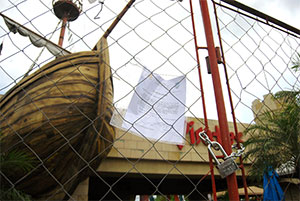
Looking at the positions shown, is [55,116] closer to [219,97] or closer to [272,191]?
[219,97]

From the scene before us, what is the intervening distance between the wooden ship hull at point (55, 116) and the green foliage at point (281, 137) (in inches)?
57.3

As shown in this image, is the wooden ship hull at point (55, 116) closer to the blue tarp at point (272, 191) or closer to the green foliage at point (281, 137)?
the green foliage at point (281, 137)

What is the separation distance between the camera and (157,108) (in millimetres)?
1318

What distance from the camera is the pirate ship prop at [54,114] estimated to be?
1929 millimetres

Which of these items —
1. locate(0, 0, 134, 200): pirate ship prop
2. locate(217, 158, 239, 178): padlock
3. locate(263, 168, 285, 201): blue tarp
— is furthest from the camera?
locate(263, 168, 285, 201): blue tarp

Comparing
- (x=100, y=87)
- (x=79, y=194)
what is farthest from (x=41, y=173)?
(x=79, y=194)

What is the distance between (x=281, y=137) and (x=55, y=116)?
2889 millimetres

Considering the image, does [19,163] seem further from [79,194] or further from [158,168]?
[158,168]

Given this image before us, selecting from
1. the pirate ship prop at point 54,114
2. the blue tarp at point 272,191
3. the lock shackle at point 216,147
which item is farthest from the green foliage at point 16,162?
the blue tarp at point 272,191

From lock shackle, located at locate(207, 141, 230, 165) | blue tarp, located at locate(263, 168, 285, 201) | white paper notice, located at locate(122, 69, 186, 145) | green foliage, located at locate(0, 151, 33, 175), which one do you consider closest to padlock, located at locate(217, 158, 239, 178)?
lock shackle, located at locate(207, 141, 230, 165)

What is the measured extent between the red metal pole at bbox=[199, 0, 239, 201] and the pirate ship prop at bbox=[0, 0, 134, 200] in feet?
3.32

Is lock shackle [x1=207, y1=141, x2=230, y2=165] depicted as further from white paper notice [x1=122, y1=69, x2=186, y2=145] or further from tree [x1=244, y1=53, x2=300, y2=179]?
tree [x1=244, y1=53, x2=300, y2=179]

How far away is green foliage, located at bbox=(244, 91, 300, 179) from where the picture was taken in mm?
2001

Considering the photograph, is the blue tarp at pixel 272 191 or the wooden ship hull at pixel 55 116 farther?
the blue tarp at pixel 272 191
